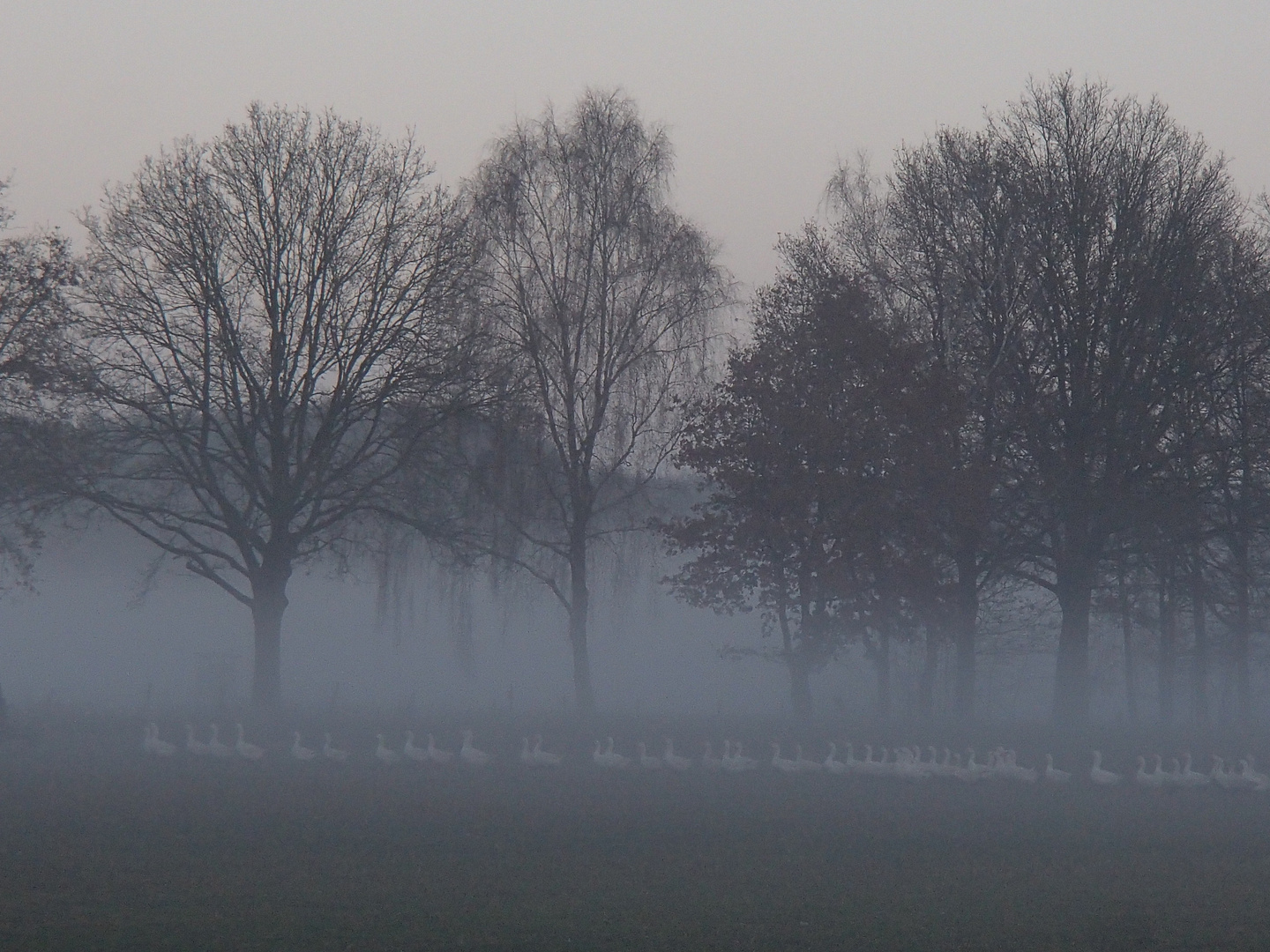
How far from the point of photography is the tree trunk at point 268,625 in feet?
90.4

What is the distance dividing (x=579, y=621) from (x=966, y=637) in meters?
9.19

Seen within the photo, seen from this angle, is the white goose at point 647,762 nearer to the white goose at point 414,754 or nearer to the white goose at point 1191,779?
the white goose at point 414,754

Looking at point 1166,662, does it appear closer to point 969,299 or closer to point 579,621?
point 969,299

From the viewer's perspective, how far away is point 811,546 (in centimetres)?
2575

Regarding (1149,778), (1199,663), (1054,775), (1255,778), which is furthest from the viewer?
(1199,663)

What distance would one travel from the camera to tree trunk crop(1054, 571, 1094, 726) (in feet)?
92.5

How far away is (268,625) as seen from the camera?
91.7 ft

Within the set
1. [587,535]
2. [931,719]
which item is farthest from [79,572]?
[931,719]

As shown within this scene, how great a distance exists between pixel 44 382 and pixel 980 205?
769 inches

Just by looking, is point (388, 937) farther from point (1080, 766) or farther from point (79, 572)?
point (79, 572)

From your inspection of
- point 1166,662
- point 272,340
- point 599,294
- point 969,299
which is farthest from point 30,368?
point 1166,662

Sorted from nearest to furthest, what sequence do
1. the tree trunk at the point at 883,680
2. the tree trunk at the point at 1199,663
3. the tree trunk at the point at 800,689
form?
the tree trunk at the point at 800,689 → the tree trunk at the point at 883,680 → the tree trunk at the point at 1199,663

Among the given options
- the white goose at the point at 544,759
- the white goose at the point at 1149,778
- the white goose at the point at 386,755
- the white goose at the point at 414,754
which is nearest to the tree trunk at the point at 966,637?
the white goose at the point at 1149,778

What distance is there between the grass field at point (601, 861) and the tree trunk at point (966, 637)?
6.67 metres
